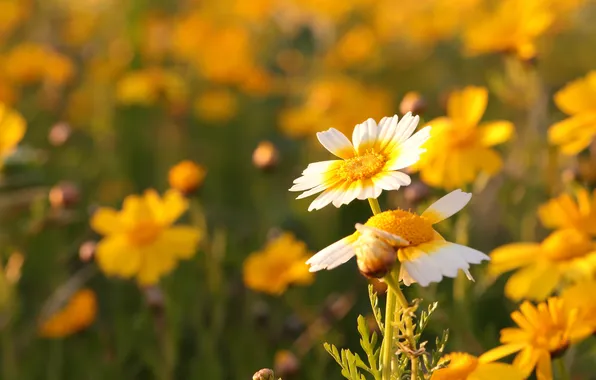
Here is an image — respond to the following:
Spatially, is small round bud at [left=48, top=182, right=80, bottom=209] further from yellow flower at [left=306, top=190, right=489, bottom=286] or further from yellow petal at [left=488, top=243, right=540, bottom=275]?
yellow flower at [left=306, top=190, right=489, bottom=286]

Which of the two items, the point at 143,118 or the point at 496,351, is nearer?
the point at 496,351

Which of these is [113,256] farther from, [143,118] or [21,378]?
[143,118]

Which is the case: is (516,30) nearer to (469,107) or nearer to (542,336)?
(469,107)

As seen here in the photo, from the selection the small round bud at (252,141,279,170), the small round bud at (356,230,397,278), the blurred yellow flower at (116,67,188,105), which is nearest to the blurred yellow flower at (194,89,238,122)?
the blurred yellow flower at (116,67,188,105)

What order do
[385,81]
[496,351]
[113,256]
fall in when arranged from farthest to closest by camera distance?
1. [385,81]
2. [113,256]
3. [496,351]

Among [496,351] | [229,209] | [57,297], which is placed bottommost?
[229,209]

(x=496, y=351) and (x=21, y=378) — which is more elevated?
(x=496, y=351)

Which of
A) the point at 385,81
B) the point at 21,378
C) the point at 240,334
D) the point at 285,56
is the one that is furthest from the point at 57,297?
the point at 385,81

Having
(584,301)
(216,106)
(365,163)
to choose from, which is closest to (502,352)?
(584,301)
